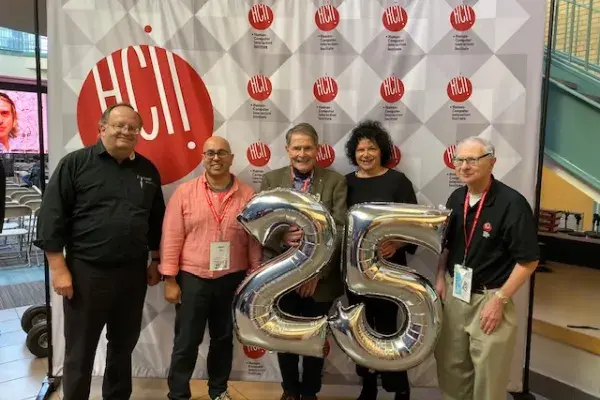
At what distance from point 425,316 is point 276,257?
0.68 metres

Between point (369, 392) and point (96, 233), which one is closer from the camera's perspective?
point (96, 233)

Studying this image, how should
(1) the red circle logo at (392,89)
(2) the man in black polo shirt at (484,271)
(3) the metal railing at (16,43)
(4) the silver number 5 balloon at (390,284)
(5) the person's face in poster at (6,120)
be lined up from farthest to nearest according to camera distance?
(3) the metal railing at (16,43) → (5) the person's face in poster at (6,120) → (1) the red circle logo at (392,89) → (4) the silver number 5 balloon at (390,284) → (2) the man in black polo shirt at (484,271)

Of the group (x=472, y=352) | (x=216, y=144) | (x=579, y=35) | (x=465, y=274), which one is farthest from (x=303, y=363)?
(x=579, y=35)

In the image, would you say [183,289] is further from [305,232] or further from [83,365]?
[305,232]

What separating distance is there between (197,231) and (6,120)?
694 cm

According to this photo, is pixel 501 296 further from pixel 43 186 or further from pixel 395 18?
pixel 43 186

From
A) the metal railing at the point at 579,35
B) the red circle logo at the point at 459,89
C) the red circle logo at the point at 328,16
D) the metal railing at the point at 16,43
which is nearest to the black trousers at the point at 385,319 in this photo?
the red circle logo at the point at 459,89

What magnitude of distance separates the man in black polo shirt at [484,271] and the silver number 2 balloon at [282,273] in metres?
0.55

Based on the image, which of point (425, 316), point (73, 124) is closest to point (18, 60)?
point (73, 124)

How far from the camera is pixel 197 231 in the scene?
2193mm

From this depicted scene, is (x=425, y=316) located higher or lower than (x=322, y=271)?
lower

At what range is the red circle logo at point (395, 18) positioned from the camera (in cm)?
249

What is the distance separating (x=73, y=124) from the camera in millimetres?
2545

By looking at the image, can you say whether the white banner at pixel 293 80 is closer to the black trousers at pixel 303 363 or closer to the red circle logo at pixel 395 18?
the red circle logo at pixel 395 18
